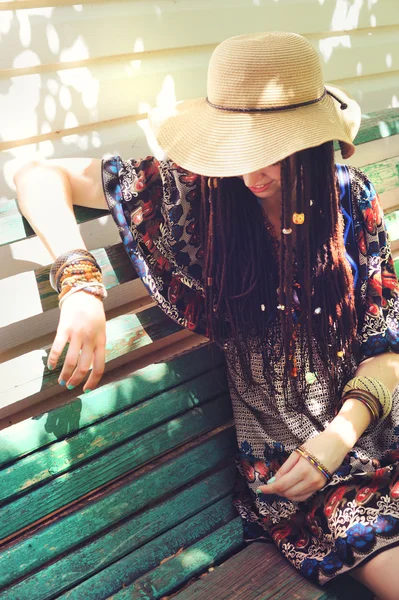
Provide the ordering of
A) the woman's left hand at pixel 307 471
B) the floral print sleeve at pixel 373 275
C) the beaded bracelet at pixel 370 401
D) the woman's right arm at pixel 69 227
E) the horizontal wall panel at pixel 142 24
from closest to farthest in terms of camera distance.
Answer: the woman's right arm at pixel 69 227 < the woman's left hand at pixel 307 471 < the beaded bracelet at pixel 370 401 < the floral print sleeve at pixel 373 275 < the horizontal wall panel at pixel 142 24

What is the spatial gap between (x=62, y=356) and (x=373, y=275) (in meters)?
1.04

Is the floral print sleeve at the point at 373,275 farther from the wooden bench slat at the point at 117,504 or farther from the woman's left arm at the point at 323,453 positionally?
the wooden bench slat at the point at 117,504

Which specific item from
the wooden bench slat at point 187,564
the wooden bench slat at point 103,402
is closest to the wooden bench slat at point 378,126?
the wooden bench slat at point 103,402

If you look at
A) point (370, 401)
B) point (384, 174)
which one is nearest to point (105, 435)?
point (370, 401)

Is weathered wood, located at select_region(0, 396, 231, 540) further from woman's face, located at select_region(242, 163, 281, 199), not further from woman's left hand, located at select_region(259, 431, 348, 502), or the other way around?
woman's face, located at select_region(242, 163, 281, 199)

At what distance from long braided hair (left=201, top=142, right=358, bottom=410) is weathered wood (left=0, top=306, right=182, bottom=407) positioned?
23 centimetres

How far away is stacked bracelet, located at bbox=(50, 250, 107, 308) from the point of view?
177 cm

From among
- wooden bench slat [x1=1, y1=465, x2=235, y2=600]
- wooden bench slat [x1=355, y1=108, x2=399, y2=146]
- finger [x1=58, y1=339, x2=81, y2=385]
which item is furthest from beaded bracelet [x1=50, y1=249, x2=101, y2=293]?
wooden bench slat [x1=355, y1=108, x2=399, y2=146]

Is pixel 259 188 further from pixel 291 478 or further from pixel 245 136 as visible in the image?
pixel 291 478

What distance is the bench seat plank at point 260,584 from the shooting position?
2.00 meters

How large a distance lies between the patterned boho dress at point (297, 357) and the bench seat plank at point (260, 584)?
44 mm

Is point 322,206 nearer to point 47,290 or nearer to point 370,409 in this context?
point 370,409

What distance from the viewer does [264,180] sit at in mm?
1793

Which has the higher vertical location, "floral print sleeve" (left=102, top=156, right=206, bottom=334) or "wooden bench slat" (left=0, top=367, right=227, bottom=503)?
"floral print sleeve" (left=102, top=156, right=206, bottom=334)
